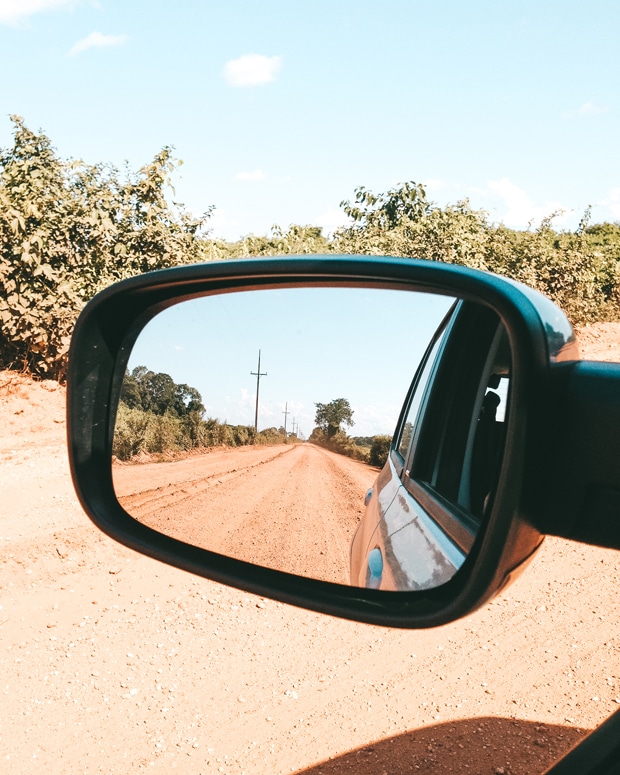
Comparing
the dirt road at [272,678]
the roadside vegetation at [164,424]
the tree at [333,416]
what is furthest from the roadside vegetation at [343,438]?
the dirt road at [272,678]

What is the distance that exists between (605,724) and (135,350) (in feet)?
4.35

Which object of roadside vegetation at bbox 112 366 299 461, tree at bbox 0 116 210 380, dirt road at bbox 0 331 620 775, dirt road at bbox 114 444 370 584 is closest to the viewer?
dirt road at bbox 114 444 370 584

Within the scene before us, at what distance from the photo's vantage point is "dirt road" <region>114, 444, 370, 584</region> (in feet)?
4.80

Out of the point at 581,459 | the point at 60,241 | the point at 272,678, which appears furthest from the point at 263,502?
the point at 60,241

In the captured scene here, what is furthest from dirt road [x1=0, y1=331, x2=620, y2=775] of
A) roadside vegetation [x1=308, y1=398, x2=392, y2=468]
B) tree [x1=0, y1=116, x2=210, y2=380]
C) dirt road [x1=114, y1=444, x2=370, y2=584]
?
tree [x1=0, y1=116, x2=210, y2=380]

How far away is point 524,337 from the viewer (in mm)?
1009

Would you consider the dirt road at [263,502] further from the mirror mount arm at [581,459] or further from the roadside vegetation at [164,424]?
the mirror mount arm at [581,459]

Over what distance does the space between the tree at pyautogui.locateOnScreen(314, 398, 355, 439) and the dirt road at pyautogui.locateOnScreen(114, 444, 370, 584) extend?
7cm

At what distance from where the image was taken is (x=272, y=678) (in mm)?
3574

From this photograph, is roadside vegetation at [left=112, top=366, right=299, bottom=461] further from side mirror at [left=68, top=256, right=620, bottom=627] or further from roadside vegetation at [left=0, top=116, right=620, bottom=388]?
roadside vegetation at [left=0, top=116, right=620, bottom=388]

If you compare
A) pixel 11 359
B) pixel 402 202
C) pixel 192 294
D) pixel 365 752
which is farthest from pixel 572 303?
pixel 192 294

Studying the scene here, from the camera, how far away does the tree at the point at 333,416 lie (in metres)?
1.36

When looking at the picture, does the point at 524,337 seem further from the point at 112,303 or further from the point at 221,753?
the point at 221,753

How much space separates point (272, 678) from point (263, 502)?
2225mm
